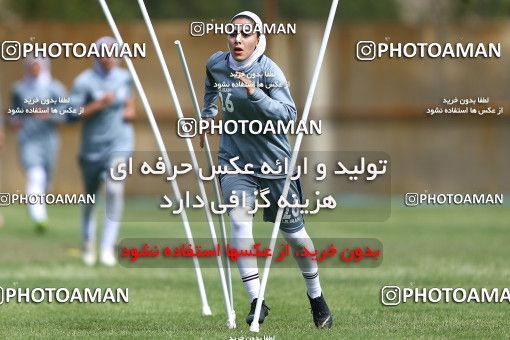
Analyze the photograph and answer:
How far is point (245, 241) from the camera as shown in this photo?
9453mm

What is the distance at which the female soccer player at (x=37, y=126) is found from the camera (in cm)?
2052

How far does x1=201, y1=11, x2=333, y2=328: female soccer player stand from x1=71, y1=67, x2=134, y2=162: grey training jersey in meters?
6.72

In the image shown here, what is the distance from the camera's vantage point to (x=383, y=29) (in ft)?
95.3

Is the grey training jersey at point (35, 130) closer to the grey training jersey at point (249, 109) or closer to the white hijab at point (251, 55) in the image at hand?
the grey training jersey at point (249, 109)

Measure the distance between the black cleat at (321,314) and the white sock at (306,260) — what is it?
5 cm

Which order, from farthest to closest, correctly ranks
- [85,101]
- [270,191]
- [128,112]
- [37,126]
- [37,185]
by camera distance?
[37,126]
[37,185]
[85,101]
[128,112]
[270,191]

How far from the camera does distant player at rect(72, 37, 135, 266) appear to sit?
16.2 metres

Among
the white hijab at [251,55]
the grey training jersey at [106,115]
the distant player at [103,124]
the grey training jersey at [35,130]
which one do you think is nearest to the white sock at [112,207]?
the distant player at [103,124]

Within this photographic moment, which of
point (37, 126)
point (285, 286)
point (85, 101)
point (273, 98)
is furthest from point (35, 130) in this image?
point (273, 98)

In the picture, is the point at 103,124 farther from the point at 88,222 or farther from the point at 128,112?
the point at 88,222

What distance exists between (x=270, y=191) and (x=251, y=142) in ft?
1.28

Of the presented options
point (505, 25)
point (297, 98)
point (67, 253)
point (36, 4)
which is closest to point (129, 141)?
point (67, 253)

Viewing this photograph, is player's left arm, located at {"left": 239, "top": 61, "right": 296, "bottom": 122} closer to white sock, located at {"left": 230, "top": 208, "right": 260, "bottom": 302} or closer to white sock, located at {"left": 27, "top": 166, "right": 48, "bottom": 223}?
white sock, located at {"left": 230, "top": 208, "right": 260, "bottom": 302}

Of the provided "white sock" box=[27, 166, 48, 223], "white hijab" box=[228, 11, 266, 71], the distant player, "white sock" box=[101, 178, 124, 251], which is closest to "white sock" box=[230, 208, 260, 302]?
"white hijab" box=[228, 11, 266, 71]
